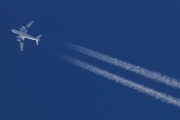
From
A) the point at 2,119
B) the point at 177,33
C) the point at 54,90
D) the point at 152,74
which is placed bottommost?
the point at 2,119

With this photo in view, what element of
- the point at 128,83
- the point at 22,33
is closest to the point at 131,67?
the point at 128,83

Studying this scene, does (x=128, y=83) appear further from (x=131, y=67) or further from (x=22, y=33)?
(x=22, y=33)

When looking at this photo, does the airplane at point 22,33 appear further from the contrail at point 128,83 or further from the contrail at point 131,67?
the contrail at point 128,83

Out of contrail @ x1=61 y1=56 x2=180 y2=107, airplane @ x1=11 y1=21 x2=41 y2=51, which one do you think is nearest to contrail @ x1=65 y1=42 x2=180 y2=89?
contrail @ x1=61 y1=56 x2=180 y2=107

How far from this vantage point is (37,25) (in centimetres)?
9469

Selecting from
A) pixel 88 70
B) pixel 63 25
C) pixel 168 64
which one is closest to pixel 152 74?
pixel 168 64

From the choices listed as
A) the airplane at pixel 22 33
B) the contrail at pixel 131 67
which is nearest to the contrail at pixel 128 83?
the contrail at pixel 131 67

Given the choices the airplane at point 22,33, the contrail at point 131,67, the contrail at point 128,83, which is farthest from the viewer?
the airplane at point 22,33

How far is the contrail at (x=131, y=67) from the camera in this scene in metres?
87.1

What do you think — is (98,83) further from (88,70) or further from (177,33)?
(177,33)

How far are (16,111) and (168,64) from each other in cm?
2373

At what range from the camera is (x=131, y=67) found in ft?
295

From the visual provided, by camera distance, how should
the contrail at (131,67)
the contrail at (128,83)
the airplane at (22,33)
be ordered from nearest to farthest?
the contrail at (131,67), the contrail at (128,83), the airplane at (22,33)

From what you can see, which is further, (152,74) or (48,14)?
(48,14)
